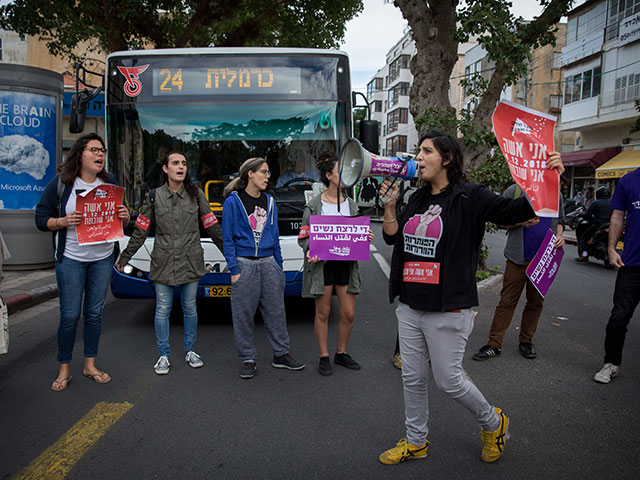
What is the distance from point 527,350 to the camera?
16.0 ft

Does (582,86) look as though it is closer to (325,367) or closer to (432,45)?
(432,45)

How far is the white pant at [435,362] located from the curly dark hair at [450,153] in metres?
0.76

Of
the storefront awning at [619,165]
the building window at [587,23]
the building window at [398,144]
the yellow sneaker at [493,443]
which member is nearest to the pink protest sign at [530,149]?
the yellow sneaker at [493,443]

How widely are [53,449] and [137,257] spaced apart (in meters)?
2.71

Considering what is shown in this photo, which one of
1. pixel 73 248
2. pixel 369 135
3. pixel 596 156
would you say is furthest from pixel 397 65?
pixel 73 248

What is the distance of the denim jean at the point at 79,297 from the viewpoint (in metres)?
4.01

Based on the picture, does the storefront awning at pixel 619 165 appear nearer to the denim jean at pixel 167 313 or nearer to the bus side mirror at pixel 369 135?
the bus side mirror at pixel 369 135

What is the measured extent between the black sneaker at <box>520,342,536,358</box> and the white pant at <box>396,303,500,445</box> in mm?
2178

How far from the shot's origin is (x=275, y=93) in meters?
5.83

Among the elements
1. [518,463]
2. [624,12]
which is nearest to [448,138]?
→ [518,463]

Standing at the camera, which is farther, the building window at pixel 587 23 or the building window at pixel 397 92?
the building window at pixel 397 92

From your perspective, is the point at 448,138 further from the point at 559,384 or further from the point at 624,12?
the point at 624,12

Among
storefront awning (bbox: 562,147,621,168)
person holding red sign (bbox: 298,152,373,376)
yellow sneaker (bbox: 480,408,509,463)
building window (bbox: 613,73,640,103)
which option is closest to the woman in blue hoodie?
person holding red sign (bbox: 298,152,373,376)

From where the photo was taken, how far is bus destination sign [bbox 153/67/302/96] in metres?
5.75
